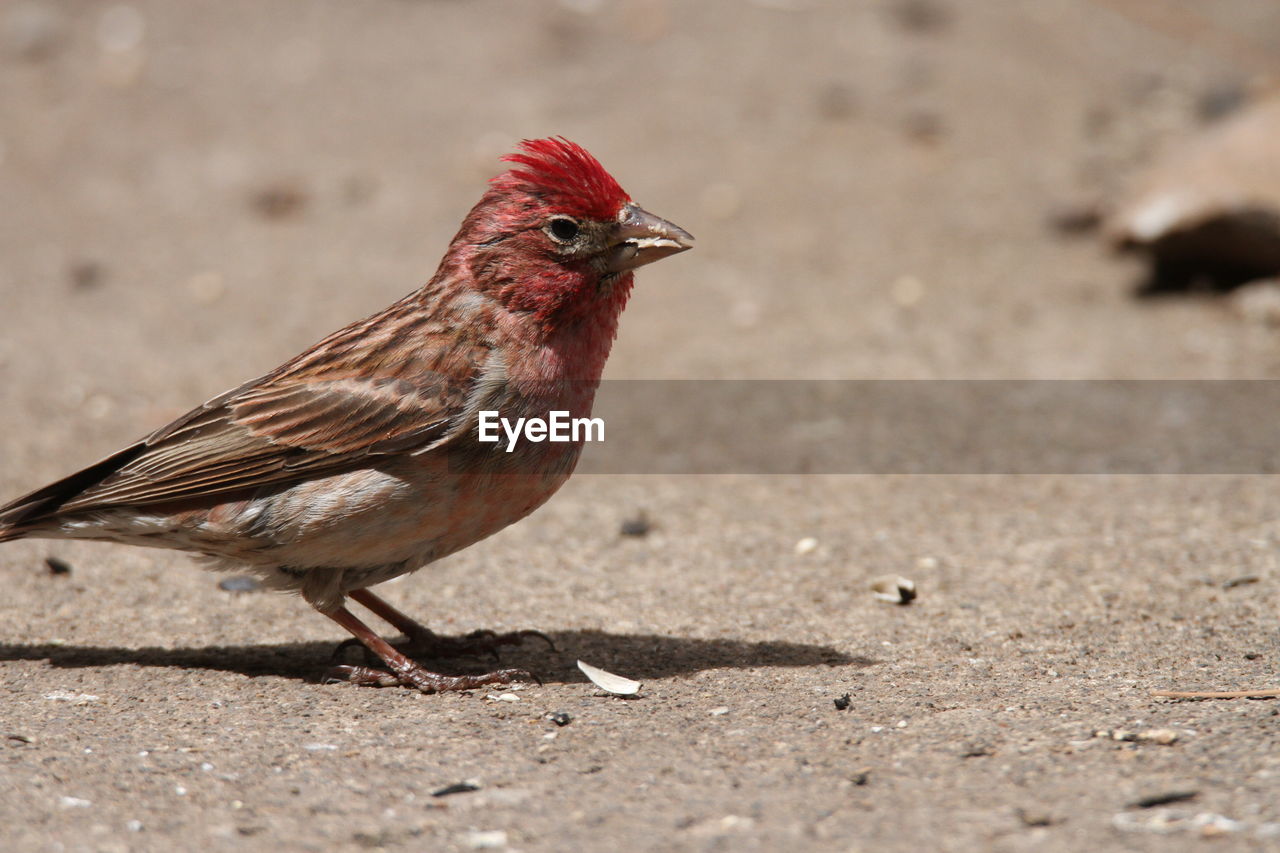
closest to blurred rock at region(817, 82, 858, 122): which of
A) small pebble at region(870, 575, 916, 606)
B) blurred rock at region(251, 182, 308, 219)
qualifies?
blurred rock at region(251, 182, 308, 219)

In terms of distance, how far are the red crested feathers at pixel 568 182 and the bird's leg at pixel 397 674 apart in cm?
147

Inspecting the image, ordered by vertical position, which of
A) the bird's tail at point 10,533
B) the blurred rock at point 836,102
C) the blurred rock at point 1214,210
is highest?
the blurred rock at point 836,102

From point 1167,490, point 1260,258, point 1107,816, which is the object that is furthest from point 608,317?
point 1260,258

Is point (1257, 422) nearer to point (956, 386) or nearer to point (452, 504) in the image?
point (956, 386)

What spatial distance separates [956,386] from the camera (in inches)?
318

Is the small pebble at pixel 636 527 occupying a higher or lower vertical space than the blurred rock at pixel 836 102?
lower

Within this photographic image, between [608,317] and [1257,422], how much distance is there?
→ 4.22 meters

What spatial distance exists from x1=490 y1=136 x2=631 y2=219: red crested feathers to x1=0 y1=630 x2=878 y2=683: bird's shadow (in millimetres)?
Result: 1456

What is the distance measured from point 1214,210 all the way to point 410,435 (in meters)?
5.89

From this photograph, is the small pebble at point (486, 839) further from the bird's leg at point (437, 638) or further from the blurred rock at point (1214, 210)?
the blurred rock at point (1214, 210)

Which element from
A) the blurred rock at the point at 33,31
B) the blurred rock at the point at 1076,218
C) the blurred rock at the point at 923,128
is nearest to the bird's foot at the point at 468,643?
the blurred rock at the point at 1076,218

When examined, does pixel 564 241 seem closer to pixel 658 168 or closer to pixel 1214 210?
pixel 1214 210

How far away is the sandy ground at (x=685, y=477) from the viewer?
3592 mm

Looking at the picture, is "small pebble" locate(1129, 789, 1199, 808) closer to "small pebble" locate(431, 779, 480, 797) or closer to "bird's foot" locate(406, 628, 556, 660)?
"small pebble" locate(431, 779, 480, 797)
